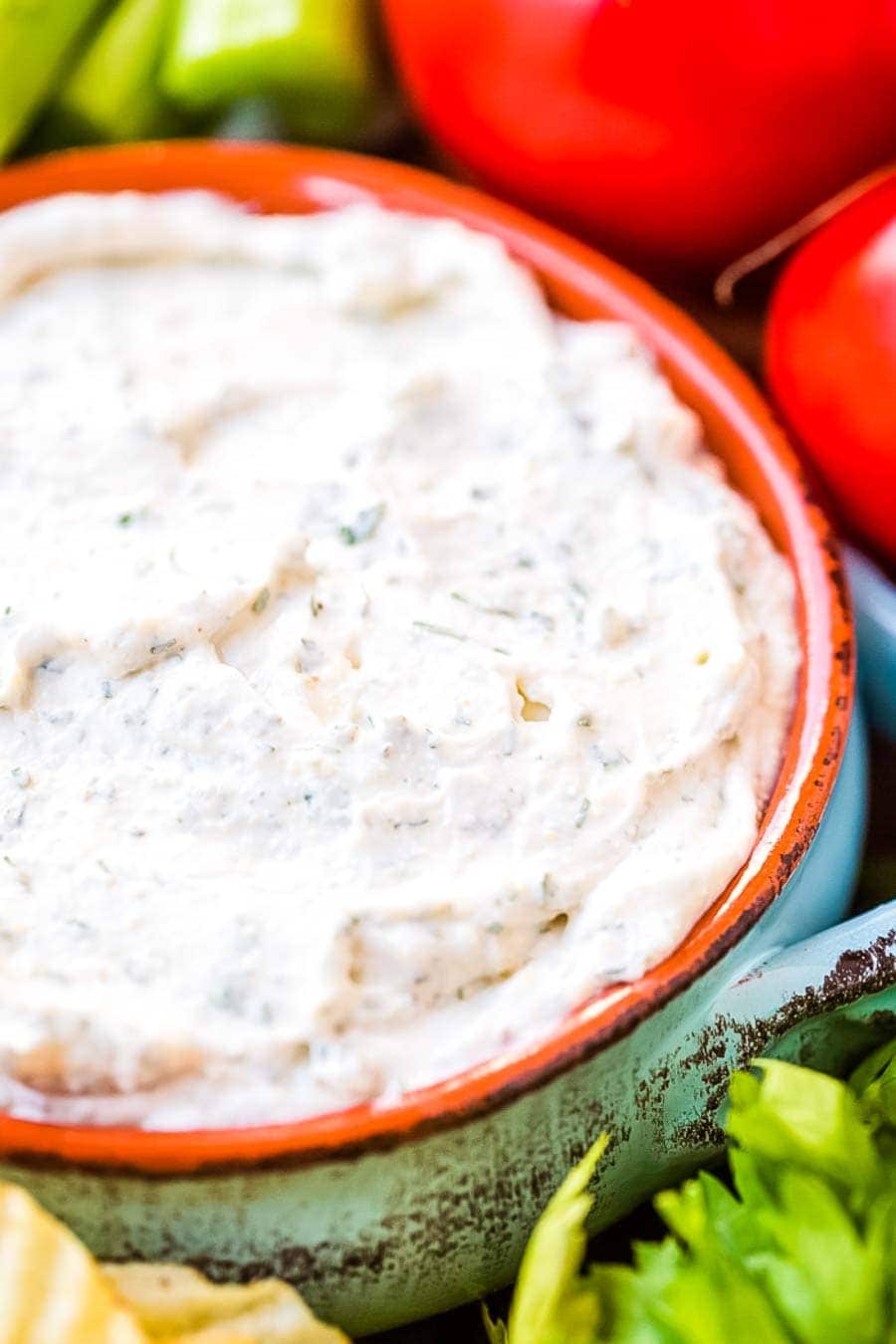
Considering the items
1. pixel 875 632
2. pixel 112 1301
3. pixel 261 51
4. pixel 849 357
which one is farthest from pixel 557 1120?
pixel 261 51

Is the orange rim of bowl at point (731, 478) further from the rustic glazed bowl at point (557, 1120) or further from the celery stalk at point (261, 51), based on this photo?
the celery stalk at point (261, 51)

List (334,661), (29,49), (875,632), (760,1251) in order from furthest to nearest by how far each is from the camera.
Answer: (29,49), (875,632), (334,661), (760,1251)

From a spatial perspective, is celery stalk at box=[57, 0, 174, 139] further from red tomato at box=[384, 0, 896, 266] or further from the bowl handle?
the bowl handle

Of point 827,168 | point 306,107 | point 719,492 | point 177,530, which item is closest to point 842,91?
point 827,168

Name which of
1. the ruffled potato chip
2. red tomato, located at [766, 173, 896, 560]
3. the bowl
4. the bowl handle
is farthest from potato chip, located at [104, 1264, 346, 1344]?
red tomato, located at [766, 173, 896, 560]

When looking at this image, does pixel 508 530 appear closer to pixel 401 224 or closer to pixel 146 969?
pixel 401 224

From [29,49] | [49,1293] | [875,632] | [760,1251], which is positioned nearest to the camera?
[49,1293]

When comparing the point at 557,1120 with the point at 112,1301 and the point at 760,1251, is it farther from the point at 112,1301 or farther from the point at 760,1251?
the point at 112,1301
